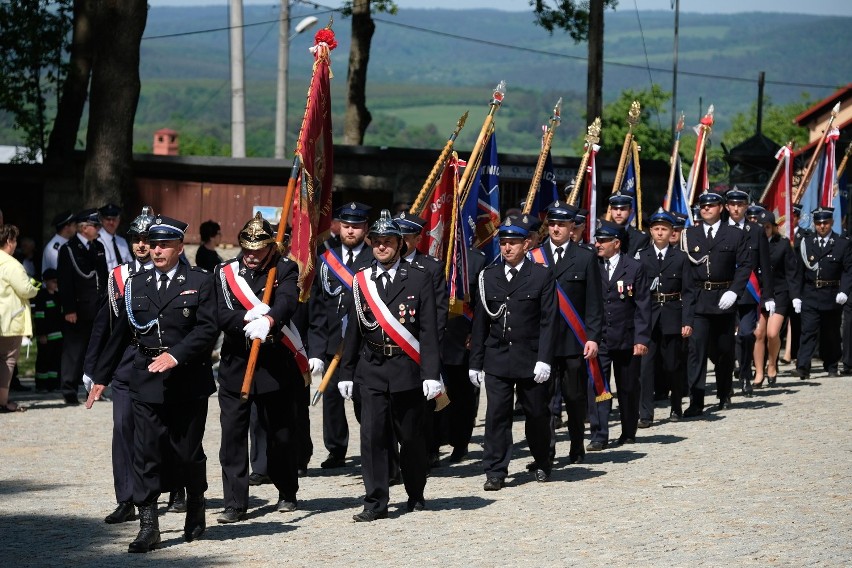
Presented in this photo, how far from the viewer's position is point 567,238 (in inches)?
478

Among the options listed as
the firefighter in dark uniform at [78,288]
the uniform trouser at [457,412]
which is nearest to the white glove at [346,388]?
the uniform trouser at [457,412]

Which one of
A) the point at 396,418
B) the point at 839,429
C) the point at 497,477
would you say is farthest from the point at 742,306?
the point at 396,418

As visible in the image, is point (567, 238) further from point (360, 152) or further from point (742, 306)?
point (360, 152)

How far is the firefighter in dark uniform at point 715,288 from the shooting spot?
14883mm

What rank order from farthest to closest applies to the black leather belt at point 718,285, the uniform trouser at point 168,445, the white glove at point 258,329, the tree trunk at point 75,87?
the tree trunk at point 75,87 < the black leather belt at point 718,285 < the white glove at point 258,329 < the uniform trouser at point 168,445

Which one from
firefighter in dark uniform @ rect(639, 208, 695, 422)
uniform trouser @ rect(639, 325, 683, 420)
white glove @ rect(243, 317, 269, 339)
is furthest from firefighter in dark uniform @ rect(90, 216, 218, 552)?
firefighter in dark uniform @ rect(639, 208, 695, 422)

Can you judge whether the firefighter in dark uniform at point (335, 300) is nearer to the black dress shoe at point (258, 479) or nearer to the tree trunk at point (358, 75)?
the black dress shoe at point (258, 479)

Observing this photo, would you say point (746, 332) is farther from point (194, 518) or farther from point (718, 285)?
point (194, 518)

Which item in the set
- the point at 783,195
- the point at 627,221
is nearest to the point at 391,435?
the point at 627,221

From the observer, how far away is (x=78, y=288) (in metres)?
15.7

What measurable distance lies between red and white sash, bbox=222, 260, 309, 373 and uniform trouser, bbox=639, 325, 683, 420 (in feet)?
15.1

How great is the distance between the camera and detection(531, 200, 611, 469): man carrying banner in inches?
462

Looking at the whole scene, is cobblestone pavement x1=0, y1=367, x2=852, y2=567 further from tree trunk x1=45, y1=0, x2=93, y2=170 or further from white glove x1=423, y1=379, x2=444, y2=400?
tree trunk x1=45, y1=0, x2=93, y2=170

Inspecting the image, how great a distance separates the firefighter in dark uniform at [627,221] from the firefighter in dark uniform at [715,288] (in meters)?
0.44
